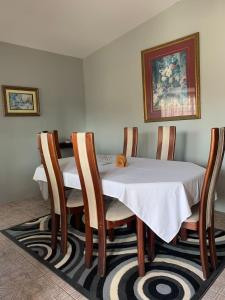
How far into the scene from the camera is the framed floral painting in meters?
2.97

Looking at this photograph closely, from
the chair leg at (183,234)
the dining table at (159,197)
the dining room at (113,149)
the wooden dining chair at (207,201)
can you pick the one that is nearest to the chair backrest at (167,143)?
the dining room at (113,149)

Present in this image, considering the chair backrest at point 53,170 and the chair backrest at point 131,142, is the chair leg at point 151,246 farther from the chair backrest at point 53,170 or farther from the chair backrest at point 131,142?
the chair backrest at point 131,142

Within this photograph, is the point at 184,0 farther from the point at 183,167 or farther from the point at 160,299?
the point at 160,299

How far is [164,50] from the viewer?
323 centimetres

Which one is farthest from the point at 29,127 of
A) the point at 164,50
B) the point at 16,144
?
the point at 164,50

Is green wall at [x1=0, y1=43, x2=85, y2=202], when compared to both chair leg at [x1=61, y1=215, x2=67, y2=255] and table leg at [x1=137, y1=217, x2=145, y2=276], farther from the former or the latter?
table leg at [x1=137, y1=217, x2=145, y2=276]

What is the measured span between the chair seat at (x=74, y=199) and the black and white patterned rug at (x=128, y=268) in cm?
45

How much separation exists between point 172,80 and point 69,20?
165 cm

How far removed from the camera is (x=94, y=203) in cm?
176

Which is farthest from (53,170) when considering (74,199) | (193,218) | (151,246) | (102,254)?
(193,218)

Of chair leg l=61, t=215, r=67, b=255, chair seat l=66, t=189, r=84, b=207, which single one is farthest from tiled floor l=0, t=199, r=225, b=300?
chair seat l=66, t=189, r=84, b=207

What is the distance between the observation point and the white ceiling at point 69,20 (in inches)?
111

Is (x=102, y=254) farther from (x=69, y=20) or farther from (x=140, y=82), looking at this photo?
(x=69, y=20)

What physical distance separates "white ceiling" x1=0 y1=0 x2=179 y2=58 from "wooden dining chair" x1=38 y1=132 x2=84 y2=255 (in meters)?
1.79
